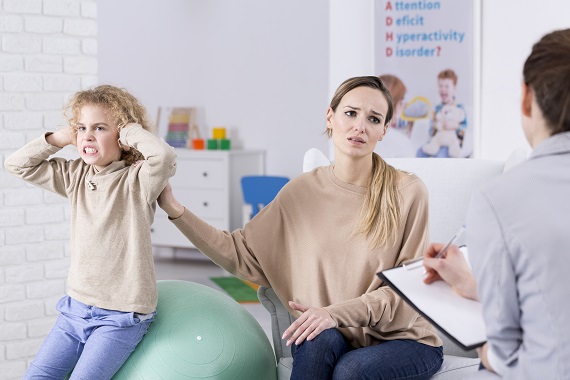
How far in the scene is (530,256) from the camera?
1376 mm

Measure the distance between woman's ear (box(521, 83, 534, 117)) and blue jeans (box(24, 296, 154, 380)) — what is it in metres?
1.19

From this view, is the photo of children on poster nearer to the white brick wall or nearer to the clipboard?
the white brick wall

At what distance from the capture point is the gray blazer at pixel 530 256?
137cm

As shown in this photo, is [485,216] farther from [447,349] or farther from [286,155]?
[286,155]

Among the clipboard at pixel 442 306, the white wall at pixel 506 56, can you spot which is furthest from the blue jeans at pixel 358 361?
the white wall at pixel 506 56

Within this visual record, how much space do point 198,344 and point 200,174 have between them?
4233 millimetres

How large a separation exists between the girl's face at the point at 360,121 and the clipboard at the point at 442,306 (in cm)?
60

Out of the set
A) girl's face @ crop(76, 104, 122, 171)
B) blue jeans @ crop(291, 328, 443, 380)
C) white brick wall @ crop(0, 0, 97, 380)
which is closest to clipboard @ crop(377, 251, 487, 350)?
blue jeans @ crop(291, 328, 443, 380)

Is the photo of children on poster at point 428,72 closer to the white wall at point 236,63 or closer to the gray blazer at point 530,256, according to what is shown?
the white wall at point 236,63

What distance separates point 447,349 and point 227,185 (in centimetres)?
388

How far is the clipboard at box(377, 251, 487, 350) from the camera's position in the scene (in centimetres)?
166

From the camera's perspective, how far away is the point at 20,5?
9.87 feet

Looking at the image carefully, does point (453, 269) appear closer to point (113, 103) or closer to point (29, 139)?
point (113, 103)

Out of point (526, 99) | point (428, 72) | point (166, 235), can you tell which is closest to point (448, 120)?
point (428, 72)
